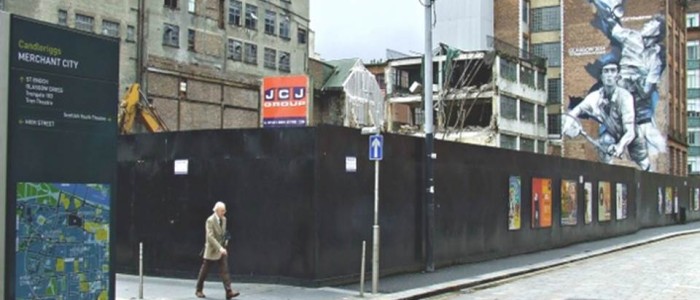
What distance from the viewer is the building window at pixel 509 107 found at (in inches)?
2653

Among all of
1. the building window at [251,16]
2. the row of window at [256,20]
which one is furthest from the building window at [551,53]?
the building window at [251,16]

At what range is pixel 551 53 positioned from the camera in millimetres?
80062

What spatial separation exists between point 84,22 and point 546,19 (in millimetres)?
46327

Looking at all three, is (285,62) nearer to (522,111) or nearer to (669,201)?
(522,111)

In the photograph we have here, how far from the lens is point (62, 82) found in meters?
8.59

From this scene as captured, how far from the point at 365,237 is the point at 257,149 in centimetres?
294

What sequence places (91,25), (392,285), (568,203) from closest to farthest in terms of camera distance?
(392,285), (568,203), (91,25)

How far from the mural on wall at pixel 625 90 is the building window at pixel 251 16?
99.7 ft

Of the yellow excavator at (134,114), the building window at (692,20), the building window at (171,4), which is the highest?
the building window at (692,20)

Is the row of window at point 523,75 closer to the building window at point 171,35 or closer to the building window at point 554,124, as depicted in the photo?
the building window at point 554,124

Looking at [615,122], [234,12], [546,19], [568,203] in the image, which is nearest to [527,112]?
[615,122]

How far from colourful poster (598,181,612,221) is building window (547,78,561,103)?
46366mm

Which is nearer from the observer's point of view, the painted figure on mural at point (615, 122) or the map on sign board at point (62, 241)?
the map on sign board at point (62, 241)

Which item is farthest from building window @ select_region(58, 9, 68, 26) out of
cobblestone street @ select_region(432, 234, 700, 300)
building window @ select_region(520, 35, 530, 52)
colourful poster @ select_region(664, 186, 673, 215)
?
building window @ select_region(520, 35, 530, 52)
